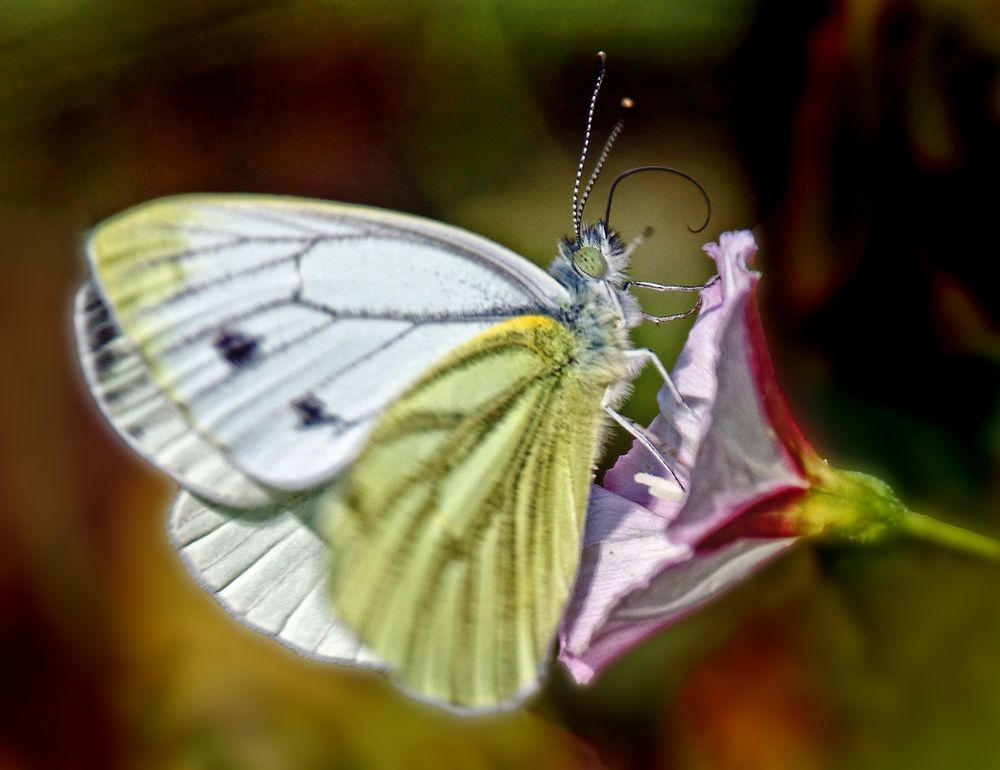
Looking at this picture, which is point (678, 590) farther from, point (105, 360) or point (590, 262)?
point (105, 360)

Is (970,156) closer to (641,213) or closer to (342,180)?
(641,213)

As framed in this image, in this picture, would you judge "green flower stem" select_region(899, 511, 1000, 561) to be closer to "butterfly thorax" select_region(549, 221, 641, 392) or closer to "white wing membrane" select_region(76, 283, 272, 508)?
"butterfly thorax" select_region(549, 221, 641, 392)

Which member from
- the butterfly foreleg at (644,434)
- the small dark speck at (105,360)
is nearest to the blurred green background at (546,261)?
the butterfly foreleg at (644,434)

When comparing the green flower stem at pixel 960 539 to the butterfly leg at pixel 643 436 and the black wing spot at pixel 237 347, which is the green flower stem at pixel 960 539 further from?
the black wing spot at pixel 237 347

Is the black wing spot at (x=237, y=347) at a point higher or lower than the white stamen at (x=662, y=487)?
higher

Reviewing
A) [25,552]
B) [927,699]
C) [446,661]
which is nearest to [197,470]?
[446,661]

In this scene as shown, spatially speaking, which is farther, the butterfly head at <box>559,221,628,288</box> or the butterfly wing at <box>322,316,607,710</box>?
the butterfly head at <box>559,221,628,288</box>

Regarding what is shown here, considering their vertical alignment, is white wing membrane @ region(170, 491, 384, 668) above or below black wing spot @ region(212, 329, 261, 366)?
below

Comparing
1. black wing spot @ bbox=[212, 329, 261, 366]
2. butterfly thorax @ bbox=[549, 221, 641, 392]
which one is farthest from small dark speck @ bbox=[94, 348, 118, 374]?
→ butterfly thorax @ bbox=[549, 221, 641, 392]
